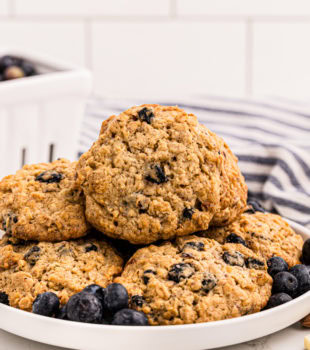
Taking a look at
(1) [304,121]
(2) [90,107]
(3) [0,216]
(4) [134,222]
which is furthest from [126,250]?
(2) [90,107]

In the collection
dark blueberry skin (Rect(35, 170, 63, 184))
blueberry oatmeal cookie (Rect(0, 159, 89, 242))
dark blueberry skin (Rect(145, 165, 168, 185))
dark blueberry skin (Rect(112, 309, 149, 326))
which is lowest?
dark blueberry skin (Rect(112, 309, 149, 326))

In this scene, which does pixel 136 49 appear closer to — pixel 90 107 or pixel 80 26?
pixel 80 26

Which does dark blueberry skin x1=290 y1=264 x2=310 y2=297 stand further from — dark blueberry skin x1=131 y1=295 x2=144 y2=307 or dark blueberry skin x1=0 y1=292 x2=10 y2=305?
dark blueberry skin x1=0 y1=292 x2=10 y2=305

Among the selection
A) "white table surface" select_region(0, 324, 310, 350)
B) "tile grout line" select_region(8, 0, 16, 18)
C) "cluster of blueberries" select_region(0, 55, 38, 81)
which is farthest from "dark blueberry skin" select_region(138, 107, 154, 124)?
"tile grout line" select_region(8, 0, 16, 18)

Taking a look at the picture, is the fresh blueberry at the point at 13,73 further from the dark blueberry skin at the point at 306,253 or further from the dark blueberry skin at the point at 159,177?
the dark blueberry skin at the point at 306,253

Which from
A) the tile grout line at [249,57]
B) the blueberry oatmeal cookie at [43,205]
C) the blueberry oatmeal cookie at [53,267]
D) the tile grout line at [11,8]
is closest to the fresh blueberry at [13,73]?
the blueberry oatmeal cookie at [43,205]
